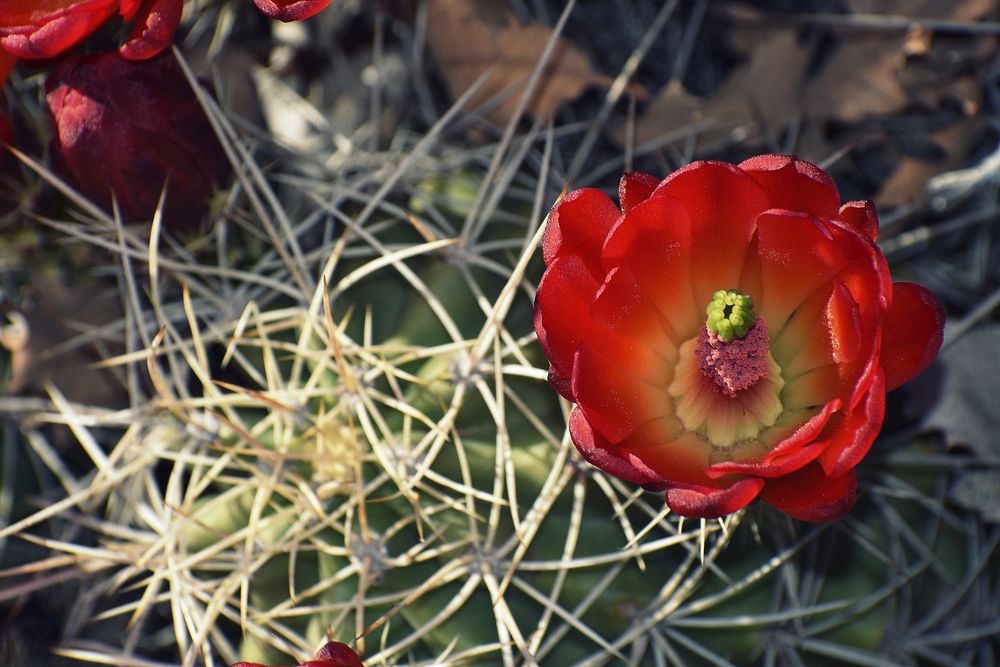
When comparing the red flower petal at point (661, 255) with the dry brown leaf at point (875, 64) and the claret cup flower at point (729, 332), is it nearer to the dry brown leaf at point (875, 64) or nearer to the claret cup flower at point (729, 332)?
the claret cup flower at point (729, 332)

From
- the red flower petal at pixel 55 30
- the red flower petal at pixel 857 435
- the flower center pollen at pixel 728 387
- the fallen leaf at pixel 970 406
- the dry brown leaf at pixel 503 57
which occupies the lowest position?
the fallen leaf at pixel 970 406

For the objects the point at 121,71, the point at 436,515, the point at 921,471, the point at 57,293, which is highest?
the point at 121,71

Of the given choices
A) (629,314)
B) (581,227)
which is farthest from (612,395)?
(581,227)

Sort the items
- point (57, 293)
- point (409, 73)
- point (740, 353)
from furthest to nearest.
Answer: point (409, 73)
point (57, 293)
point (740, 353)

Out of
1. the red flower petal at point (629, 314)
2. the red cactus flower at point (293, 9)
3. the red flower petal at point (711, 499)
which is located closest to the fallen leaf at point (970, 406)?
the red flower petal at point (629, 314)

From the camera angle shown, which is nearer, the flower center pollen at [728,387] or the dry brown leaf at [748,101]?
the flower center pollen at [728,387]

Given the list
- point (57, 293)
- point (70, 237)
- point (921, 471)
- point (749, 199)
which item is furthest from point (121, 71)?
point (921, 471)

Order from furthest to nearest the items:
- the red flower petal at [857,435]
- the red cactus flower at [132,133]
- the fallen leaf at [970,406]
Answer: the fallen leaf at [970,406]
the red cactus flower at [132,133]
the red flower petal at [857,435]

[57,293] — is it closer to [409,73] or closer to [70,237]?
[70,237]

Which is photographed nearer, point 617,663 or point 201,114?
point 617,663
